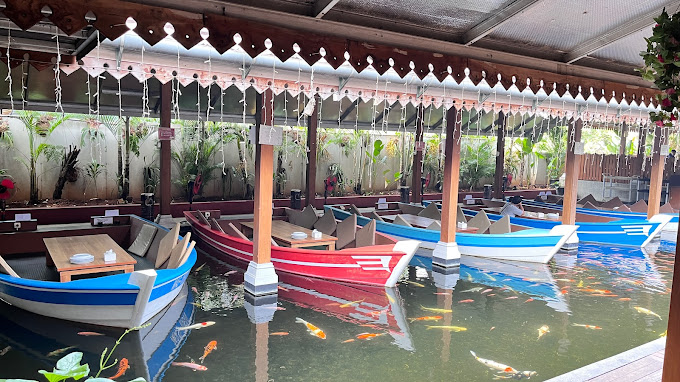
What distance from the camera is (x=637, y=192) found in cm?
1725

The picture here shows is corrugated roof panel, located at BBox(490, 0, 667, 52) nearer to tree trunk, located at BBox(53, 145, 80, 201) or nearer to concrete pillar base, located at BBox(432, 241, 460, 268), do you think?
concrete pillar base, located at BBox(432, 241, 460, 268)

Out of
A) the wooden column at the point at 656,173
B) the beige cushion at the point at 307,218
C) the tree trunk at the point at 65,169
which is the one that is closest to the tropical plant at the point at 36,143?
the tree trunk at the point at 65,169

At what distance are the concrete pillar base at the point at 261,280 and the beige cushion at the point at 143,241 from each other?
2121 mm

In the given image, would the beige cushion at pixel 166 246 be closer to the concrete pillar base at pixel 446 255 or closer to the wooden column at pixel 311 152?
the concrete pillar base at pixel 446 255

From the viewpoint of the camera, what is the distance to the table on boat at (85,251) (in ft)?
19.0

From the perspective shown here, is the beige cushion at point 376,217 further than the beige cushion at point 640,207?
No

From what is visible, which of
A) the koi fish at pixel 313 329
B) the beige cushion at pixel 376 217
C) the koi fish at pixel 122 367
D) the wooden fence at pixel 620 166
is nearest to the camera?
the koi fish at pixel 122 367

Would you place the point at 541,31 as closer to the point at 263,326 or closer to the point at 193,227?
the point at 263,326

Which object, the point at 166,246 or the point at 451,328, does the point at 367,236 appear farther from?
the point at 166,246

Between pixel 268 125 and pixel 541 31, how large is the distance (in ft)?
12.8

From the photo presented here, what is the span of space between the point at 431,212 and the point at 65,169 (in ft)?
30.7

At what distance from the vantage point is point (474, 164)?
1884cm

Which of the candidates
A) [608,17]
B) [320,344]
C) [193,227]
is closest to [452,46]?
[608,17]

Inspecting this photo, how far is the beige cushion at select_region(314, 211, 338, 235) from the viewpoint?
927 cm
